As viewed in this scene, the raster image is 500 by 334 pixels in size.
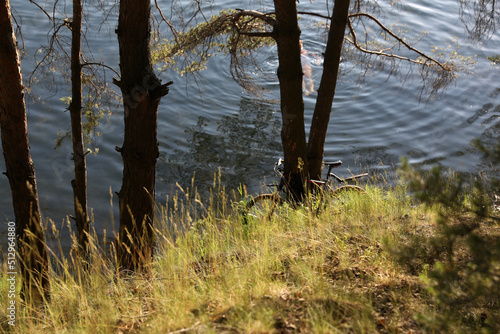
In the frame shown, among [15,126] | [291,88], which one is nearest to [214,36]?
[291,88]

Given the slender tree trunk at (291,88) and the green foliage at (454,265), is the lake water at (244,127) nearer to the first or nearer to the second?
the slender tree trunk at (291,88)

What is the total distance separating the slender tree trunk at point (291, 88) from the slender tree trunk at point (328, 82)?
2.22ft

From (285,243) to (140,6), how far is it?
112 inches

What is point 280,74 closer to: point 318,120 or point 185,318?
point 318,120

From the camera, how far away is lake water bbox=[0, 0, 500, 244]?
1150 cm

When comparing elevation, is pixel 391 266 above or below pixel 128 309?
above

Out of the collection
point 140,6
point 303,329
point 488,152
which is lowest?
point 303,329

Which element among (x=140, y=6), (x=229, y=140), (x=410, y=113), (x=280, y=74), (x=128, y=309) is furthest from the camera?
(x=410, y=113)

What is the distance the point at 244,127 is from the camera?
543 inches

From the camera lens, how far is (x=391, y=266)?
380cm

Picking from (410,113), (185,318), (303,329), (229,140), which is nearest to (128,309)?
(185,318)

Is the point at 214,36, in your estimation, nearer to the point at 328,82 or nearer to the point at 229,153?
the point at 328,82

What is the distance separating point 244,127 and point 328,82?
6.52 metres

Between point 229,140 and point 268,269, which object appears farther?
point 229,140
